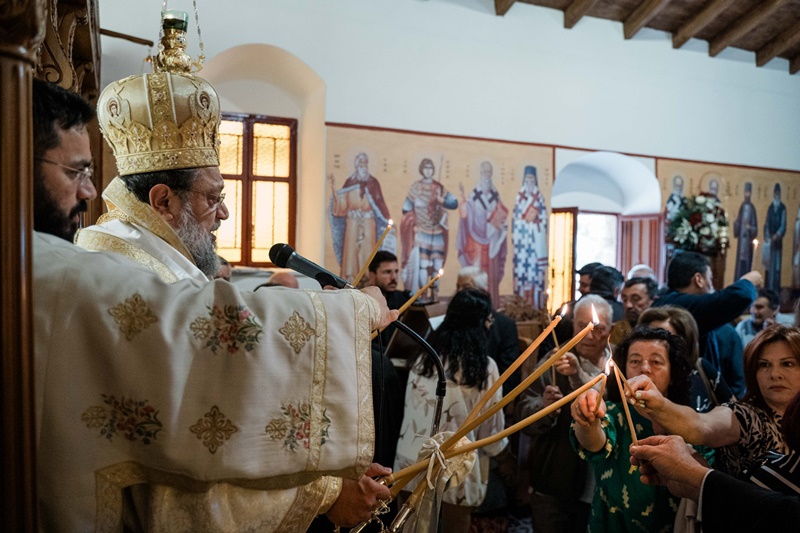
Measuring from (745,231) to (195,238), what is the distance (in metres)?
9.73

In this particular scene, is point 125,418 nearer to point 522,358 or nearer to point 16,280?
point 16,280

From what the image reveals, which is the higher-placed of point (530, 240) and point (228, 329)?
point (530, 240)

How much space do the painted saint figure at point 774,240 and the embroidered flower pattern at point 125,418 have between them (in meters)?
10.5

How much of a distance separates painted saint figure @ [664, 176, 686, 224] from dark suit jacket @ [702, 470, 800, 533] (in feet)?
26.4

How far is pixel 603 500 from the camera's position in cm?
260

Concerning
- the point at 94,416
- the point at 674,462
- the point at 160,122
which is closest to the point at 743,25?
the point at 674,462

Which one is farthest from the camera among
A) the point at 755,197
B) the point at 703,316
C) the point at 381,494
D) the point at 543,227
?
the point at 755,197

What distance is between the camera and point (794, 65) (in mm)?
10016

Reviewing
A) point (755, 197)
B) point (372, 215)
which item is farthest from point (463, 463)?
point (755, 197)

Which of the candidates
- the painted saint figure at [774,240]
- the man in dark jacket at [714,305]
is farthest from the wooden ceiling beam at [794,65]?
the man in dark jacket at [714,305]

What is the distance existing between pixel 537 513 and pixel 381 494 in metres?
2.21

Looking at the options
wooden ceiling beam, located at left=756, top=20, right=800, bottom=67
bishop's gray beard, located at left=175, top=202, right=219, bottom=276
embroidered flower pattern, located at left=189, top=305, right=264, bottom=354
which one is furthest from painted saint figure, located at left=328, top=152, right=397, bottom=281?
wooden ceiling beam, located at left=756, top=20, right=800, bottom=67

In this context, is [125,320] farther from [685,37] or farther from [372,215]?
[685,37]

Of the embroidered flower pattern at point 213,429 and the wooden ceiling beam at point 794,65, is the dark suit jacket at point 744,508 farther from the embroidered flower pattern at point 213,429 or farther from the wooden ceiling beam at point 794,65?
the wooden ceiling beam at point 794,65
